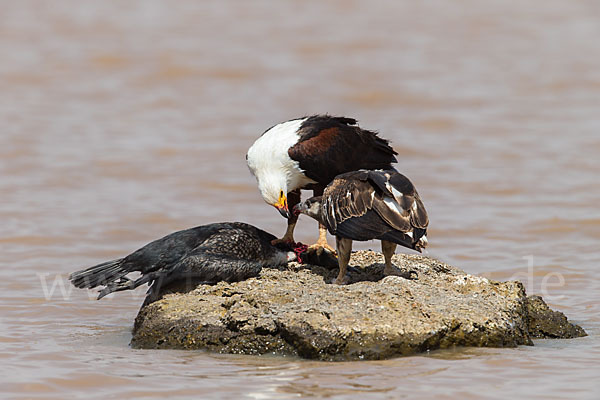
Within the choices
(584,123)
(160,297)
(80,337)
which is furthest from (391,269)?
(584,123)

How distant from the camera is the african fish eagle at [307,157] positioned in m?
8.12

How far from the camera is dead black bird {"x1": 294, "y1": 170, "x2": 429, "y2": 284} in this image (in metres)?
6.72

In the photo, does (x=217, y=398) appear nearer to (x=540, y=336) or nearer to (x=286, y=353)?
(x=286, y=353)

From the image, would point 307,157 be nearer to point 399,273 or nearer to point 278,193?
point 278,193

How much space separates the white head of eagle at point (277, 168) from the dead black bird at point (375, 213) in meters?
0.94

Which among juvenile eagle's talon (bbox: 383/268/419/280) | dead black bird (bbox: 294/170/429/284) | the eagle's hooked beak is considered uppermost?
the eagle's hooked beak

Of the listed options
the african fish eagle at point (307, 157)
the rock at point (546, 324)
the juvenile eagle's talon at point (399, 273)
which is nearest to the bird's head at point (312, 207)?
the african fish eagle at point (307, 157)

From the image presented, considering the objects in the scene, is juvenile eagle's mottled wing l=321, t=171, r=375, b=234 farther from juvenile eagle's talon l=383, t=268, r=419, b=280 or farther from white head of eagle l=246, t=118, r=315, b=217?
white head of eagle l=246, t=118, r=315, b=217

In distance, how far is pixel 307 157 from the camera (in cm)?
813

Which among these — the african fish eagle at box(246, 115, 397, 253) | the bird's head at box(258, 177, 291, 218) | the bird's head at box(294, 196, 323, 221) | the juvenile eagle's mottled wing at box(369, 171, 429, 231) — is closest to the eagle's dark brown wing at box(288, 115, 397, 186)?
the african fish eagle at box(246, 115, 397, 253)

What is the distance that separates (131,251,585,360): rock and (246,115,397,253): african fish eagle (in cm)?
109

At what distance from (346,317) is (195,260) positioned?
54.2 inches

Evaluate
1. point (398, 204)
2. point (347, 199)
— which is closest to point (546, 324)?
point (398, 204)

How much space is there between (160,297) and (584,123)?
11.5 metres
